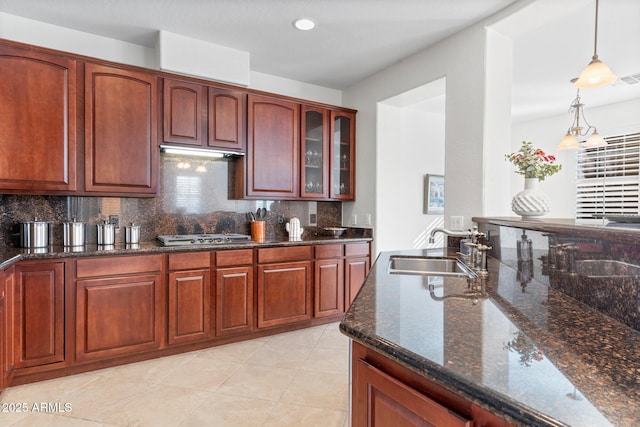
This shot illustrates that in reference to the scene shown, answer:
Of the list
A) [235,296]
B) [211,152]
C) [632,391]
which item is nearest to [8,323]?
[235,296]

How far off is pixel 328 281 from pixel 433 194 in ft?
6.63

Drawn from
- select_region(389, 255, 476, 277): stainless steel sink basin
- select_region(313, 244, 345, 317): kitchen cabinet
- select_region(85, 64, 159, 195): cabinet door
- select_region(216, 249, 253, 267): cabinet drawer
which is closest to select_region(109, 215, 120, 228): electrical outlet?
select_region(85, 64, 159, 195): cabinet door

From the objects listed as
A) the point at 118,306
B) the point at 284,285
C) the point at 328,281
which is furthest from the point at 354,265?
the point at 118,306

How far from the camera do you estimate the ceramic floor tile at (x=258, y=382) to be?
225 centimetres

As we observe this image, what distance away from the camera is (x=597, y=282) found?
1.14 meters

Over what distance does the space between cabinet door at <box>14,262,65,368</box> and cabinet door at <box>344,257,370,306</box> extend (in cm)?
237

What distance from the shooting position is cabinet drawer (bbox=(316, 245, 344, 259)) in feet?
11.4

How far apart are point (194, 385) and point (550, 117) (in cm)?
592

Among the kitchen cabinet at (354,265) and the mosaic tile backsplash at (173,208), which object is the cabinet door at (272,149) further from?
the kitchen cabinet at (354,265)

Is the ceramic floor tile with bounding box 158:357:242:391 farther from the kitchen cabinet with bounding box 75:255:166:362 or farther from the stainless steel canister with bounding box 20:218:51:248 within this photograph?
the stainless steel canister with bounding box 20:218:51:248

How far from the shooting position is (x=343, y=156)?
159 inches

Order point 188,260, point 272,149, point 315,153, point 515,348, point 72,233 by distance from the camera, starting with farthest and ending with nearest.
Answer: point 315,153 < point 272,149 < point 188,260 < point 72,233 < point 515,348

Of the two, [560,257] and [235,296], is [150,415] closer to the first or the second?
[235,296]

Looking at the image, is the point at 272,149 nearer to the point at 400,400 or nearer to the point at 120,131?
the point at 120,131
